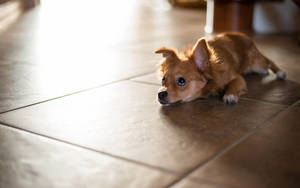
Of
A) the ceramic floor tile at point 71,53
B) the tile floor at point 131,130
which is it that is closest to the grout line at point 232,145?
the tile floor at point 131,130

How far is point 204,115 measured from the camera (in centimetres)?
171

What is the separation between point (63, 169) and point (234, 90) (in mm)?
1035

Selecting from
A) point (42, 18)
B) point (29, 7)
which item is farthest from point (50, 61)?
point (29, 7)

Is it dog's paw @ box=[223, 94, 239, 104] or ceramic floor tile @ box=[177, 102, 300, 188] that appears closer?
ceramic floor tile @ box=[177, 102, 300, 188]

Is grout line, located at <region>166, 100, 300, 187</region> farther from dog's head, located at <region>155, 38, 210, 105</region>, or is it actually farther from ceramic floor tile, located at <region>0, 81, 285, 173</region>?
dog's head, located at <region>155, 38, 210, 105</region>

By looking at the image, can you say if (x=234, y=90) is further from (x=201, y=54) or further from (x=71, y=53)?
(x=71, y=53)

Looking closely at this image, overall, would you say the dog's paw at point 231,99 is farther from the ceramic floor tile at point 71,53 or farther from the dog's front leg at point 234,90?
the ceramic floor tile at point 71,53

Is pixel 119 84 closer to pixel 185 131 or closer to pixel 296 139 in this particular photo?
pixel 185 131

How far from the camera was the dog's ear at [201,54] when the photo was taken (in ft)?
6.12

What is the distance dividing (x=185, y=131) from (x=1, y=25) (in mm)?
4252

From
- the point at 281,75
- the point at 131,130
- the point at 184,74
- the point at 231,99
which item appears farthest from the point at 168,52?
the point at 281,75

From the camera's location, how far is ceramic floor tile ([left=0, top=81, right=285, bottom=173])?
1.32 metres

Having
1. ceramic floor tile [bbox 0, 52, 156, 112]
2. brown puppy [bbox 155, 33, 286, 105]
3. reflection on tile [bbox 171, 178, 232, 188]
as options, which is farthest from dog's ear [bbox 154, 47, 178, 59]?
reflection on tile [bbox 171, 178, 232, 188]

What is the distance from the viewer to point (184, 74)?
186 centimetres
